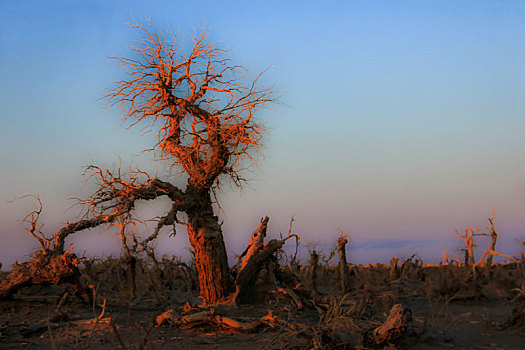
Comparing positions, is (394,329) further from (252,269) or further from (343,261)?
(343,261)

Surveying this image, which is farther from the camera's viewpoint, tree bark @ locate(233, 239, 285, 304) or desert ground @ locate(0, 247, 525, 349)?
tree bark @ locate(233, 239, 285, 304)

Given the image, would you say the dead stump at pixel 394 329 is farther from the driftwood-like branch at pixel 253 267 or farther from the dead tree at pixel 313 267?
the dead tree at pixel 313 267

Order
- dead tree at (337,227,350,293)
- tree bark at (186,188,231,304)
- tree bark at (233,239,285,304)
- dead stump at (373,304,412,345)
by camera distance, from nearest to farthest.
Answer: dead stump at (373,304,412,345)
tree bark at (186,188,231,304)
tree bark at (233,239,285,304)
dead tree at (337,227,350,293)

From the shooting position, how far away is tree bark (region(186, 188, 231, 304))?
1358cm

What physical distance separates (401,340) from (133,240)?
7017mm

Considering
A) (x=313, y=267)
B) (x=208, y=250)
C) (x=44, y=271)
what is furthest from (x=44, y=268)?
(x=313, y=267)

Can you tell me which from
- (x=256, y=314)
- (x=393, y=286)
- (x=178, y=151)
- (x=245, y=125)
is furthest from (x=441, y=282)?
(x=178, y=151)

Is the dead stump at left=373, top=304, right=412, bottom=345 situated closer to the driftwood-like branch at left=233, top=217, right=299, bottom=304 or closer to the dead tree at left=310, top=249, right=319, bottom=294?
the driftwood-like branch at left=233, top=217, right=299, bottom=304

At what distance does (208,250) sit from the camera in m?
13.6

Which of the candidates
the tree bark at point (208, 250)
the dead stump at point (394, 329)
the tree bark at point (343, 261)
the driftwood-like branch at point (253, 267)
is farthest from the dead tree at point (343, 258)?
the dead stump at point (394, 329)

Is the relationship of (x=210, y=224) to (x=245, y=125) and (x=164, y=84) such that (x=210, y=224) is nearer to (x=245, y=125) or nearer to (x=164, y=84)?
(x=245, y=125)

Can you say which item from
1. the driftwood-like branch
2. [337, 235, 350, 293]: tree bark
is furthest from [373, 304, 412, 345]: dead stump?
[337, 235, 350, 293]: tree bark

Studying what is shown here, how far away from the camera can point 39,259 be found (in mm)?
13477

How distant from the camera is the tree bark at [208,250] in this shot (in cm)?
1358
